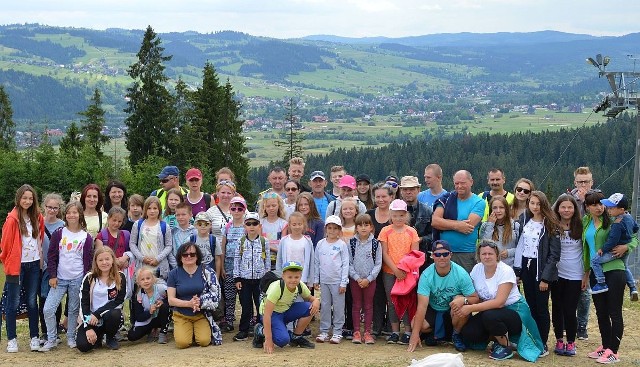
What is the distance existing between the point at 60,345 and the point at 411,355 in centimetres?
456

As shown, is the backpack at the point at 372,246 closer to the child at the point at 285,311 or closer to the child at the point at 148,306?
the child at the point at 285,311

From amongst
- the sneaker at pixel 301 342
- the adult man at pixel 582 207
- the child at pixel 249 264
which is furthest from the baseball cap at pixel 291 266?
the adult man at pixel 582 207

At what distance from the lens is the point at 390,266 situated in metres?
9.74

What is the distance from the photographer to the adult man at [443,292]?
9316 mm

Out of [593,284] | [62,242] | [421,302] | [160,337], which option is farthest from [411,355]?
[62,242]

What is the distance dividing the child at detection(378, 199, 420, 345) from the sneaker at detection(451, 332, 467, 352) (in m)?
0.58

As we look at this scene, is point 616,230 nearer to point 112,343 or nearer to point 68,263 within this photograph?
point 112,343

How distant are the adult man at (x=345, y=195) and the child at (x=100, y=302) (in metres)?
2.87

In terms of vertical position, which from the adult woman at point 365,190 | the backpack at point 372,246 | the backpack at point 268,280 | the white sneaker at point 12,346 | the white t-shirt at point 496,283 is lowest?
the white sneaker at point 12,346

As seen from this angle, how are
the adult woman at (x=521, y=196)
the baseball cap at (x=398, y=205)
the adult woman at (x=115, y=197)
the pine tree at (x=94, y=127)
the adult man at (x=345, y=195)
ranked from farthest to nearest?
1. the pine tree at (x=94, y=127)
2. the adult woman at (x=115, y=197)
3. the adult man at (x=345, y=195)
4. the adult woman at (x=521, y=196)
5. the baseball cap at (x=398, y=205)

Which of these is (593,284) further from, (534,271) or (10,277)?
(10,277)

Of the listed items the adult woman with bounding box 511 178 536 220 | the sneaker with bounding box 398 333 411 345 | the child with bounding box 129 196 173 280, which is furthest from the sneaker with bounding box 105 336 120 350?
the adult woman with bounding box 511 178 536 220

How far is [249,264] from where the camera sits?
10086 millimetres

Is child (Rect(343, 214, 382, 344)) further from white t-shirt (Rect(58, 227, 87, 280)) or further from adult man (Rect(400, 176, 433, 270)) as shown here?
white t-shirt (Rect(58, 227, 87, 280))
